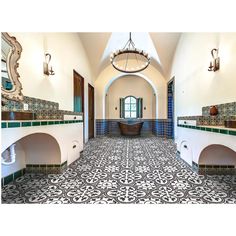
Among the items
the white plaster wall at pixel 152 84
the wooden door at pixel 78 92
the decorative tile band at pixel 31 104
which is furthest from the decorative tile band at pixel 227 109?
the white plaster wall at pixel 152 84

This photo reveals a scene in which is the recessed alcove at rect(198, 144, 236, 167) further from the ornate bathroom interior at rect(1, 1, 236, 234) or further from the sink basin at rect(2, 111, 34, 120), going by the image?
the sink basin at rect(2, 111, 34, 120)

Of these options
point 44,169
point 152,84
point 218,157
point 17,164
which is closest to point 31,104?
point 17,164

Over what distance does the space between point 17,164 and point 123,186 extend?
61.5 inches

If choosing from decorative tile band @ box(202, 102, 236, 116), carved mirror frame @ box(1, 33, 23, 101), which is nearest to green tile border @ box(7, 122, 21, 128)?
carved mirror frame @ box(1, 33, 23, 101)

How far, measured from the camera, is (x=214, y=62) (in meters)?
2.55

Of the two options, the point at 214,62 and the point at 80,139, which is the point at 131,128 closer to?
the point at 80,139

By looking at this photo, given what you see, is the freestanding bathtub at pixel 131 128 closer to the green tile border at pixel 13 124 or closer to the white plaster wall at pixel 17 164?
the white plaster wall at pixel 17 164

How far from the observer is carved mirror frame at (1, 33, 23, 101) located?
1.63m

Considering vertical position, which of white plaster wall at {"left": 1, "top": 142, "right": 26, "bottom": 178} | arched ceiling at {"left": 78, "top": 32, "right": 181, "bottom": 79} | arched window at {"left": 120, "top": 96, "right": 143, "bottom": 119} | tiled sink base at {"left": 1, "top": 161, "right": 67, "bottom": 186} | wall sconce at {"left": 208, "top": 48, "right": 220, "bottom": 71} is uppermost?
arched ceiling at {"left": 78, "top": 32, "right": 181, "bottom": 79}

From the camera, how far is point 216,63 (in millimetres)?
2504

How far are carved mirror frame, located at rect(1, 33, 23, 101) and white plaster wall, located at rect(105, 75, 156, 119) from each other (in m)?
6.65

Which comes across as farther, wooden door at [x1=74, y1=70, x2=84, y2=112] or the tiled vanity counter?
wooden door at [x1=74, y1=70, x2=84, y2=112]

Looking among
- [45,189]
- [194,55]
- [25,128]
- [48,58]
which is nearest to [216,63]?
[194,55]
